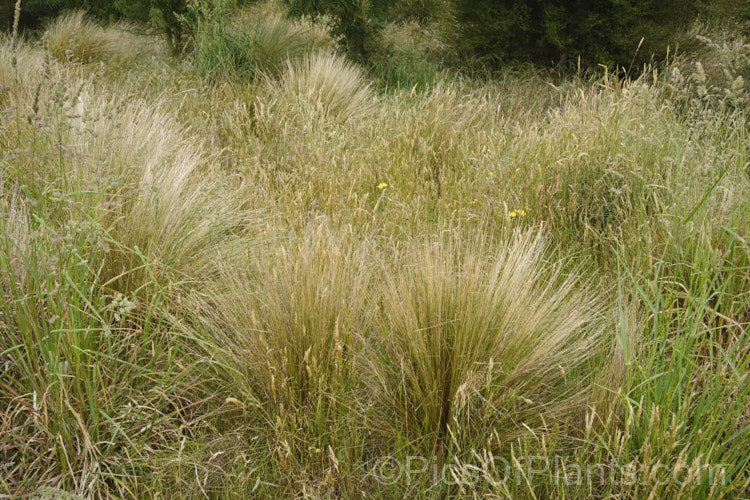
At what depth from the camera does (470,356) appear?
5.14 feet

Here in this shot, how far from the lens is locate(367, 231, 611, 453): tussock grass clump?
1522mm

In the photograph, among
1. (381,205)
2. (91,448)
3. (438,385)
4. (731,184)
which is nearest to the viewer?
(91,448)

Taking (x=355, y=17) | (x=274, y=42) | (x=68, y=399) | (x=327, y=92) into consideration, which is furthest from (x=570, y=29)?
(x=68, y=399)

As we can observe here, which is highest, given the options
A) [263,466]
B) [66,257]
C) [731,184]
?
[731,184]

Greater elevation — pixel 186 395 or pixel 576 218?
pixel 576 218

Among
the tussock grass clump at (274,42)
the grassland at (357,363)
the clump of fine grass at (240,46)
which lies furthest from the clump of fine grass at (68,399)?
the tussock grass clump at (274,42)

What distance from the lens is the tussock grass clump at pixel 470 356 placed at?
4.99 ft

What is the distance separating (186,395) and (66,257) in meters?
0.53

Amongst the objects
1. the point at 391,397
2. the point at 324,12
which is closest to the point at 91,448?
the point at 391,397

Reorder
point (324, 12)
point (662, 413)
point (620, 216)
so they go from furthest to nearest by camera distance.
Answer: point (324, 12), point (620, 216), point (662, 413)

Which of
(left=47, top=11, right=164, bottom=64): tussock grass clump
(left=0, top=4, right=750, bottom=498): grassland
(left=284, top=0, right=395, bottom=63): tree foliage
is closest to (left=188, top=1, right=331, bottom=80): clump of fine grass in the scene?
(left=284, top=0, right=395, bottom=63): tree foliage

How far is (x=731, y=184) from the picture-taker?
2150 mm

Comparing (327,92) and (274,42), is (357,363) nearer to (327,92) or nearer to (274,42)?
(327,92)

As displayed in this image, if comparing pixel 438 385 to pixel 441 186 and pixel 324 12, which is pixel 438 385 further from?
pixel 324 12
